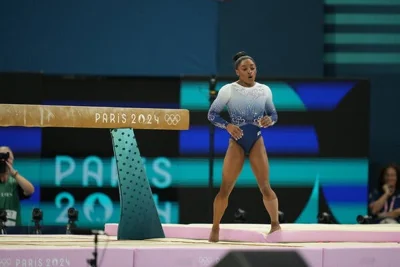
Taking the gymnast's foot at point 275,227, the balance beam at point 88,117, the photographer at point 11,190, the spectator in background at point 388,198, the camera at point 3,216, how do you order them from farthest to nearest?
the spectator in background at point 388,198
the photographer at point 11,190
the camera at point 3,216
the gymnast's foot at point 275,227
the balance beam at point 88,117

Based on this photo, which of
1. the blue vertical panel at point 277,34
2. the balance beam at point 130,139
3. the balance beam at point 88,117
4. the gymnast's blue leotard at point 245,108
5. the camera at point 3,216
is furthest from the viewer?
the blue vertical panel at point 277,34

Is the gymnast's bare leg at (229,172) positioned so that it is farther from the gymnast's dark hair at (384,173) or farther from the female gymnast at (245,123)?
the gymnast's dark hair at (384,173)

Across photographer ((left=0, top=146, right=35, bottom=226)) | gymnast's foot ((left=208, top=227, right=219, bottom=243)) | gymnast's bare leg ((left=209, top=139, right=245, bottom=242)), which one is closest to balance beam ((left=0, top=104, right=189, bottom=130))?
gymnast's bare leg ((left=209, top=139, right=245, bottom=242))

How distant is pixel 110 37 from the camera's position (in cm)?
1231

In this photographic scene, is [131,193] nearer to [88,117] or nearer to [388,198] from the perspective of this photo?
[88,117]

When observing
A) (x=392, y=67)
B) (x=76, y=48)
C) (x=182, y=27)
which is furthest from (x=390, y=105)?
(x=76, y=48)

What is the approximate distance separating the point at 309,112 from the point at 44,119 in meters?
4.76

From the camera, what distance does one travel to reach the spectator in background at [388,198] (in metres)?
11.6

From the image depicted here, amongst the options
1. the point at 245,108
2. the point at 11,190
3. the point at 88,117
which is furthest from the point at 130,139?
the point at 11,190

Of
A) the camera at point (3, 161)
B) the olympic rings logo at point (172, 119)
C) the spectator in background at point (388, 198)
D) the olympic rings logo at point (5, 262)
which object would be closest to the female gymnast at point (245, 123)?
the olympic rings logo at point (172, 119)

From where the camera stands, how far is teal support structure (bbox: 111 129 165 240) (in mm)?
8672

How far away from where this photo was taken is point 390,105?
13344mm

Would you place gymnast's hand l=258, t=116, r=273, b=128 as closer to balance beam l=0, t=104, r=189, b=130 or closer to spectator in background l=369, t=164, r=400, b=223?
balance beam l=0, t=104, r=189, b=130

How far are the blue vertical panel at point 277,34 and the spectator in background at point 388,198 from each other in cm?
169
